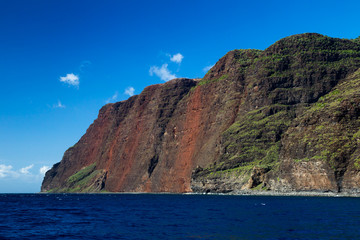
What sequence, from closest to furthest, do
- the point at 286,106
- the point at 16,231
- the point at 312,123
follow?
1. the point at 16,231
2. the point at 312,123
3. the point at 286,106


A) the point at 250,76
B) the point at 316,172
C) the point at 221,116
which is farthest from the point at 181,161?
the point at 316,172

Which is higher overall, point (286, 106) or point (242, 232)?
point (286, 106)

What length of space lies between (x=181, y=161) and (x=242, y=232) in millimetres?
160978

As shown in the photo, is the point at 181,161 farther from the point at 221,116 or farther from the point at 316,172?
the point at 316,172

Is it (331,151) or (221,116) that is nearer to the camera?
(331,151)

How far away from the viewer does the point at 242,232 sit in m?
34.1

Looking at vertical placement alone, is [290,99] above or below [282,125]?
above

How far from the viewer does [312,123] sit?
389ft

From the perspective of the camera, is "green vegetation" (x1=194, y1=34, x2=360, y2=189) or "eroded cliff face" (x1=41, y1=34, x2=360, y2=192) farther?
"green vegetation" (x1=194, y1=34, x2=360, y2=189)

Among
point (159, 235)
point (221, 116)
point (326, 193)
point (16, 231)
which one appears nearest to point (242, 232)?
point (159, 235)

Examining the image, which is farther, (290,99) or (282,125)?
(290,99)

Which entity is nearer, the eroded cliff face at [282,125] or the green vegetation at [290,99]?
the eroded cliff face at [282,125]

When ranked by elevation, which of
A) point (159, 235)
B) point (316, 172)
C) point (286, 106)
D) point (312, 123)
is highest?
point (286, 106)

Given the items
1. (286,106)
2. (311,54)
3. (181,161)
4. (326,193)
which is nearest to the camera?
(326,193)
